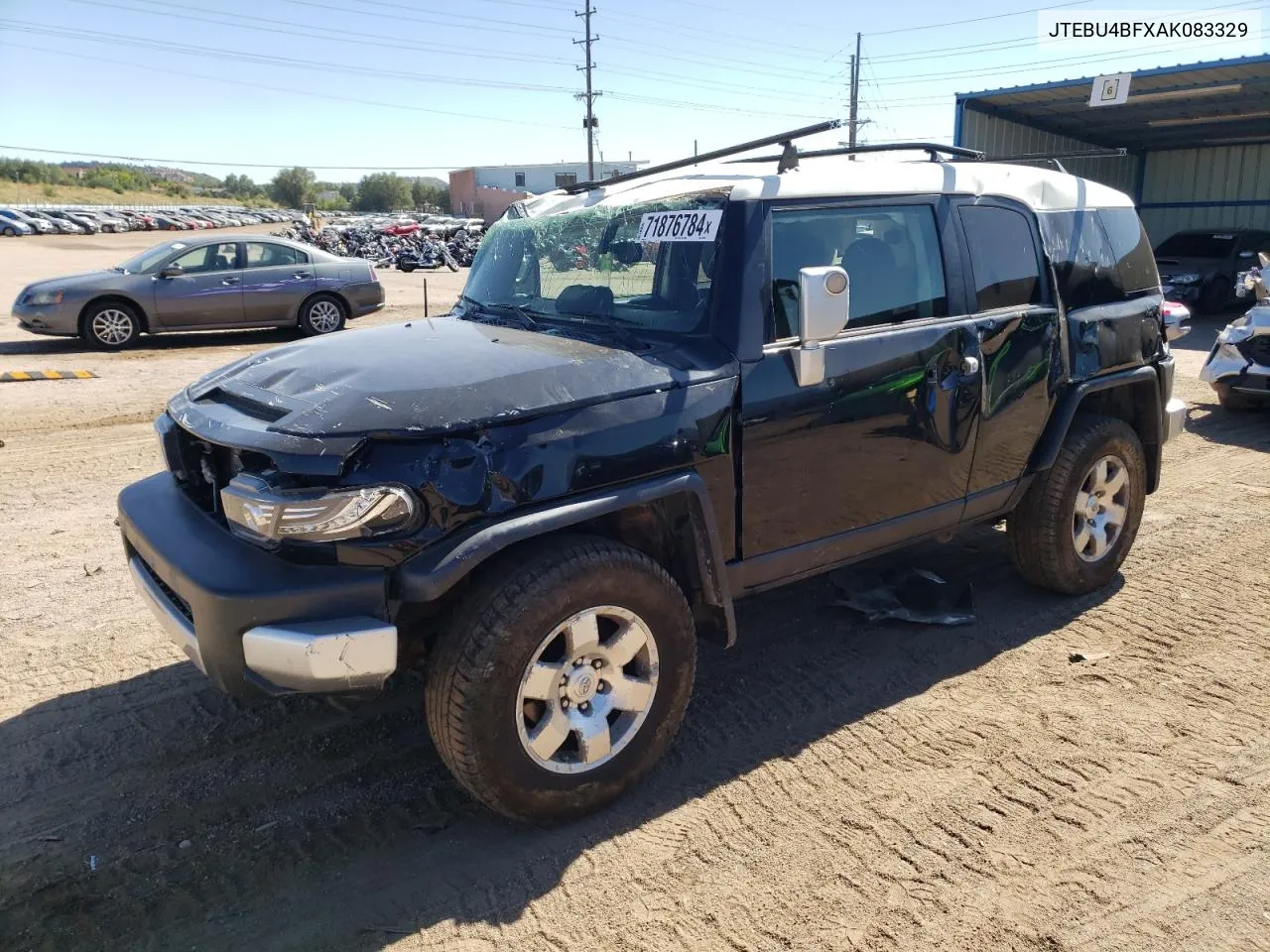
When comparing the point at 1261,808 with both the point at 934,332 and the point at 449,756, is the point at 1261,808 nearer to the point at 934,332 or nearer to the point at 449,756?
the point at 934,332

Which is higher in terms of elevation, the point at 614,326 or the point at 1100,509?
the point at 614,326

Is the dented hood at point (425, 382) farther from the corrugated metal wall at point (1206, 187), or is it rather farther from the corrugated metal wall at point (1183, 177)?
the corrugated metal wall at point (1206, 187)

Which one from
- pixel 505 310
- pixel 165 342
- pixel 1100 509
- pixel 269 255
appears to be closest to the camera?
pixel 505 310

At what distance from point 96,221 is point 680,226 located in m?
66.2

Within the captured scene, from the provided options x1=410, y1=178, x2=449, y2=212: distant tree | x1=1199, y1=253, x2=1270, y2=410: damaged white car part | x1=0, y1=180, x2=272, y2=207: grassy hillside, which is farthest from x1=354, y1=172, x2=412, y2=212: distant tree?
x1=1199, y1=253, x2=1270, y2=410: damaged white car part

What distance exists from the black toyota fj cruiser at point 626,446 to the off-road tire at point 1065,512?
0.05 ft

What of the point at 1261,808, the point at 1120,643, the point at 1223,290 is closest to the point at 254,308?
the point at 1120,643

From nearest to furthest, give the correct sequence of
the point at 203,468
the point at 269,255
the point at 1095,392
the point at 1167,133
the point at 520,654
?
the point at 520,654 → the point at 203,468 → the point at 1095,392 → the point at 269,255 → the point at 1167,133

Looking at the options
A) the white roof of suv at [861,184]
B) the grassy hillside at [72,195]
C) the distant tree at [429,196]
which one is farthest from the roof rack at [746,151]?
the distant tree at [429,196]

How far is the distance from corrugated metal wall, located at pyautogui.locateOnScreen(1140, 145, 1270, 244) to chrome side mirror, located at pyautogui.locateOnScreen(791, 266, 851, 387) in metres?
24.7

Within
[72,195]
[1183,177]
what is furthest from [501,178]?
[1183,177]

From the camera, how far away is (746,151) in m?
3.69

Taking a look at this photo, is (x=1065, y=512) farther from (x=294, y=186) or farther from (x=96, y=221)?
(x=294, y=186)

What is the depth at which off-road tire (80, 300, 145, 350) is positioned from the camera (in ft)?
40.8
